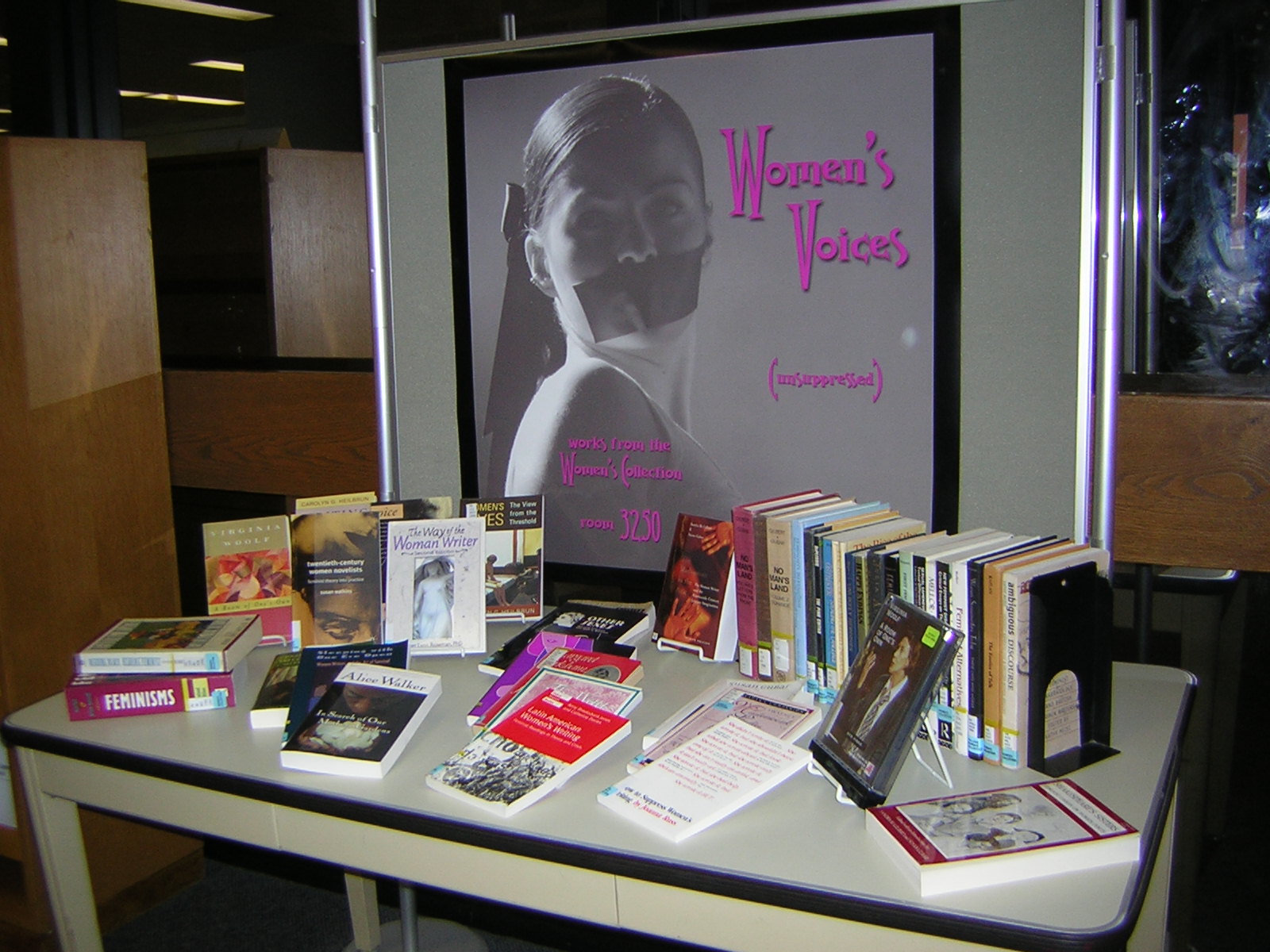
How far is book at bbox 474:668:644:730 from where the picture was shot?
1.50m

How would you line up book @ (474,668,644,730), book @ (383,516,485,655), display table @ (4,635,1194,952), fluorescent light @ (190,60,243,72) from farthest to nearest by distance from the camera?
1. fluorescent light @ (190,60,243,72)
2. book @ (383,516,485,655)
3. book @ (474,668,644,730)
4. display table @ (4,635,1194,952)

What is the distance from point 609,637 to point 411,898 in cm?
76

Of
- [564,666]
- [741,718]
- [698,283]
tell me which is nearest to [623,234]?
[698,283]

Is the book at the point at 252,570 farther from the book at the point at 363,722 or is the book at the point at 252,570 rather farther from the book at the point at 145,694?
the book at the point at 363,722

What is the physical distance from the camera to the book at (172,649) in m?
1.65

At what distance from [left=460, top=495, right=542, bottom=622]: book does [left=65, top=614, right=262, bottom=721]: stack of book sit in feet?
1.48

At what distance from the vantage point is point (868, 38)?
66.1 inches

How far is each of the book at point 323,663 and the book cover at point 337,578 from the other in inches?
1.9

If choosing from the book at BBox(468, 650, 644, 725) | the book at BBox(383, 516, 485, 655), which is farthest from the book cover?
the book at BBox(468, 650, 644, 725)

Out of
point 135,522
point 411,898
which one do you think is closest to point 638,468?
point 411,898

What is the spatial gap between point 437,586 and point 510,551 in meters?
0.16

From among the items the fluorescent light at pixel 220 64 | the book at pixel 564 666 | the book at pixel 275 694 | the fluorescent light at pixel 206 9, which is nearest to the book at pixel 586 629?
the book at pixel 564 666

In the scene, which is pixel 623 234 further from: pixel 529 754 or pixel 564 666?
pixel 529 754

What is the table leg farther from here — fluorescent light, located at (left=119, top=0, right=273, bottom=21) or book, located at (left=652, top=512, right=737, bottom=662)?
fluorescent light, located at (left=119, top=0, right=273, bottom=21)
